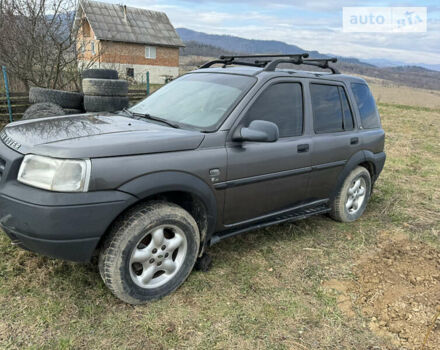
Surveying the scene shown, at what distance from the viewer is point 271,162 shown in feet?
11.1

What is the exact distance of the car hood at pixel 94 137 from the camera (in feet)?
8.04

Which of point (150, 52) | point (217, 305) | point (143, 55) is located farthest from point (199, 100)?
point (150, 52)

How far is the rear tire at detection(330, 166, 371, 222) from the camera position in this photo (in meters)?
4.51

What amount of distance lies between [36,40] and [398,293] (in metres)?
10.7

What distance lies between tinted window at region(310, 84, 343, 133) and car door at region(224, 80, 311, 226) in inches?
9.2

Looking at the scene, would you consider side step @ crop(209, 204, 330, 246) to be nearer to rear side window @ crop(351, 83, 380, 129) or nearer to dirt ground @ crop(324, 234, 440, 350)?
dirt ground @ crop(324, 234, 440, 350)

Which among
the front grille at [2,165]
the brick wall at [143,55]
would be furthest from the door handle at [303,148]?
the brick wall at [143,55]

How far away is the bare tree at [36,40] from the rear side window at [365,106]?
8.55 metres

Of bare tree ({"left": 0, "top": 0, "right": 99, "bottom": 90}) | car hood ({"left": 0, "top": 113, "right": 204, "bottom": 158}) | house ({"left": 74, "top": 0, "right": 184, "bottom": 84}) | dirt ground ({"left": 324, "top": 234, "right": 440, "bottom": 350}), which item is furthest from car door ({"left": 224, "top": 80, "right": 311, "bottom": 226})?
house ({"left": 74, "top": 0, "right": 184, "bottom": 84})

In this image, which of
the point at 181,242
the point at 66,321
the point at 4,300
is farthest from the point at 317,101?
the point at 4,300

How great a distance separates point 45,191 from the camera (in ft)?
7.65

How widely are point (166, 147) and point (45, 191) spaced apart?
904 mm

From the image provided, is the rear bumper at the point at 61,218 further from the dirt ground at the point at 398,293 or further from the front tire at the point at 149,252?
the dirt ground at the point at 398,293

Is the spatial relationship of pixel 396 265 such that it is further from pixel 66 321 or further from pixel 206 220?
pixel 66 321
